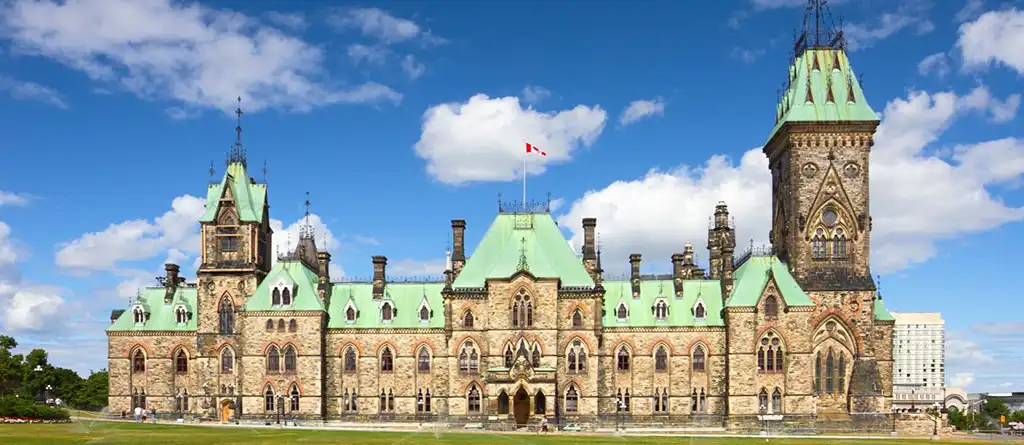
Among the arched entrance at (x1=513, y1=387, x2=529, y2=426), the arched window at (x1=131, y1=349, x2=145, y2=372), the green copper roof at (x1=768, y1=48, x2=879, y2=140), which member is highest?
the green copper roof at (x1=768, y1=48, x2=879, y2=140)

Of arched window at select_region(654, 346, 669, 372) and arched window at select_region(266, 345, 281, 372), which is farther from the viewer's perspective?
arched window at select_region(266, 345, 281, 372)

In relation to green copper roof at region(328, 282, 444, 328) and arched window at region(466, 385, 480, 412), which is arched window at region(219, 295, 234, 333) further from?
arched window at region(466, 385, 480, 412)

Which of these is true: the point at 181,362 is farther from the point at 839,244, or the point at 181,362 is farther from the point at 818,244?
the point at 839,244

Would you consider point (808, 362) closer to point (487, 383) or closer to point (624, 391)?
point (624, 391)

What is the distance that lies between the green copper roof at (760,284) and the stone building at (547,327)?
0.40 ft

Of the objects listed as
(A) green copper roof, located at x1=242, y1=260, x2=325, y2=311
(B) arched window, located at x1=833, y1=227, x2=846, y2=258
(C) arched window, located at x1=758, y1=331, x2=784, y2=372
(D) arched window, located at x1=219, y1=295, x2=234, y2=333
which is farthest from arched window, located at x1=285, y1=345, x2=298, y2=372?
(B) arched window, located at x1=833, y1=227, x2=846, y2=258

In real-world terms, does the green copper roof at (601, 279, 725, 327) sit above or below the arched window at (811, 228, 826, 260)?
below

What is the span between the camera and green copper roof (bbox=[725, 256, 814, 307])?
80562 mm

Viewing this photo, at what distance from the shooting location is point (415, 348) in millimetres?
83562

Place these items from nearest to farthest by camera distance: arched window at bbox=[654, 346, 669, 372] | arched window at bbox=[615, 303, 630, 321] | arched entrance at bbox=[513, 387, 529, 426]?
1. arched entrance at bbox=[513, 387, 529, 426]
2. arched window at bbox=[654, 346, 669, 372]
3. arched window at bbox=[615, 303, 630, 321]

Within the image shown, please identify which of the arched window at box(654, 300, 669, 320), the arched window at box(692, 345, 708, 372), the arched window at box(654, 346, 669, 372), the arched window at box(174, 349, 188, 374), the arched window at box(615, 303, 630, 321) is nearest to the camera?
the arched window at box(692, 345, 708, 372)

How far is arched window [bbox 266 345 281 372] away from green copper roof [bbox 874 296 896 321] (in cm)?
4954

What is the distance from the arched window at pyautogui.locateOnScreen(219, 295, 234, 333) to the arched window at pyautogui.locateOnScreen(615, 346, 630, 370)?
3255 cm

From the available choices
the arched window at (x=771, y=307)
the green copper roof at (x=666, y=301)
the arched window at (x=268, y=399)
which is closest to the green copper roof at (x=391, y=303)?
the arched window at (x=268, y=399)
